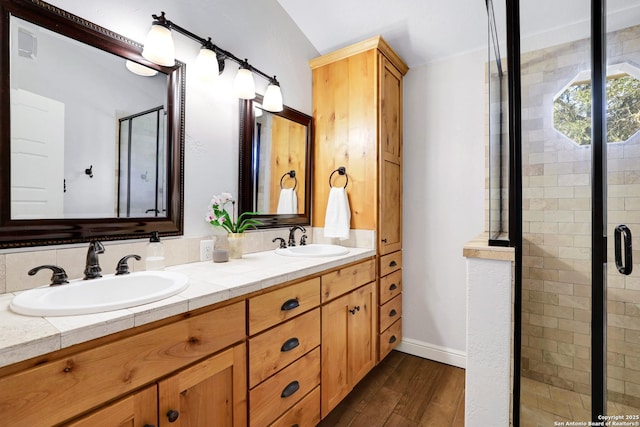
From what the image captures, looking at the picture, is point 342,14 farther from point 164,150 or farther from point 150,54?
point 164,150

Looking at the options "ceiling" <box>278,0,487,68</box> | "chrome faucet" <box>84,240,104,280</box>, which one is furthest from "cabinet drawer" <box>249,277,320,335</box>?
"ceiling" <box>278,0,487,68</box>

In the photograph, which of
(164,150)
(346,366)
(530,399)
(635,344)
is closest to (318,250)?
(346,366)

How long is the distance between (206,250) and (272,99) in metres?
1.07

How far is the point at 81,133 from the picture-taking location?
1185 millimetres

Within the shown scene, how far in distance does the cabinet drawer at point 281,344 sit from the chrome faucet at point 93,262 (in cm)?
64

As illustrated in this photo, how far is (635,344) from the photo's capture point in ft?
3.30

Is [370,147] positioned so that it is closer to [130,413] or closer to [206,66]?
[206,66]

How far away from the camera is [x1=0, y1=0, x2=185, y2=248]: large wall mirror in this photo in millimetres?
1032

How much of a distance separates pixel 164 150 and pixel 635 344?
2032 mm

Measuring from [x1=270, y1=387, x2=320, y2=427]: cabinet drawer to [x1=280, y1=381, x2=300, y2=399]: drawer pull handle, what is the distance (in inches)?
3.0

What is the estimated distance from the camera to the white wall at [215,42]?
1.33 meters

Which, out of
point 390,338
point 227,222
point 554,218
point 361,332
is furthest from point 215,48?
point 390,338

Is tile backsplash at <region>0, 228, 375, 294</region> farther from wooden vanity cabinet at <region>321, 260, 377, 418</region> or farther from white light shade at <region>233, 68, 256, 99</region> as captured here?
white light shade at <region>233, 68, 256, 99</region>

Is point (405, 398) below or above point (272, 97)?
below
